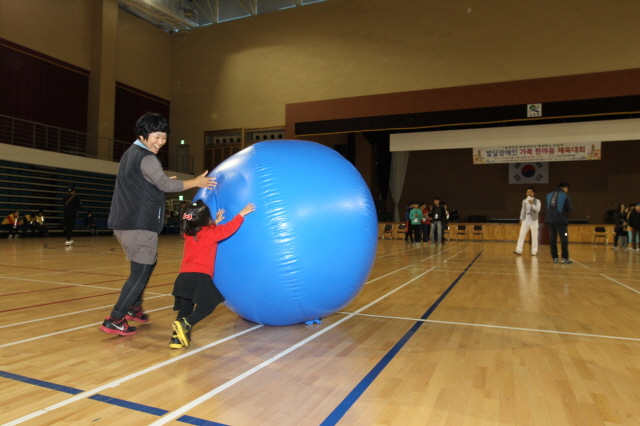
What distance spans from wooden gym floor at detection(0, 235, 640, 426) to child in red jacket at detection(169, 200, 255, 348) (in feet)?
0.79

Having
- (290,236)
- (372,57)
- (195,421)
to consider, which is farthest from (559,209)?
(372,57)

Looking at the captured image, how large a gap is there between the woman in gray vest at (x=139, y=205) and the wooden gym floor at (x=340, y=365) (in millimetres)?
302

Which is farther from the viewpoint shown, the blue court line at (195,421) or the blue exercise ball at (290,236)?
the blue exercise ball at (290,236)

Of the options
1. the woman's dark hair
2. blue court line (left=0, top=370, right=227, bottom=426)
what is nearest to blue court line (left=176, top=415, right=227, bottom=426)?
blue court line (left=0, top=370, right=227, bottom=426)

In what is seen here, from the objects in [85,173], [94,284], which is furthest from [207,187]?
[85,173]

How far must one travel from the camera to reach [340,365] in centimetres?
245

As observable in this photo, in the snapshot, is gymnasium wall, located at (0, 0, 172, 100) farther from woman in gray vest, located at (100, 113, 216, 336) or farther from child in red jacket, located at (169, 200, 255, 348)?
child in red jacket, located at (169, 200, 255, 348)

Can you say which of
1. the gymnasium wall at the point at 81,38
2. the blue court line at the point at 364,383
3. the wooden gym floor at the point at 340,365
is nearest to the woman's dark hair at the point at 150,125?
the wooden gym floor at the point at 340,365

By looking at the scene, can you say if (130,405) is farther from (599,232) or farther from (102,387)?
(599,232)

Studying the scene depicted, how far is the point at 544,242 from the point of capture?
1773cm

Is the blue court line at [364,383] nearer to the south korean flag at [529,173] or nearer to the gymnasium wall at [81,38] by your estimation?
the gymnasium wall at [81,38]

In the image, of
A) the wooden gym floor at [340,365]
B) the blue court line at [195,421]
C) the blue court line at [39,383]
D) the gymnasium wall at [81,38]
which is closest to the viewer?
the blue court line at [195,421]

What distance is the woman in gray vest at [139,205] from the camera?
2.91 meters

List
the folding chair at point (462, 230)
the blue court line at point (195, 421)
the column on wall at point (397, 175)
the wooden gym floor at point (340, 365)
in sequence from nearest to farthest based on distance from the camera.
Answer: the blue court line at point (195, 421) → the wooden gym floor at point (340, 365) → the folding chair at point (462, 230) → the column on wall at point (397, 175)
